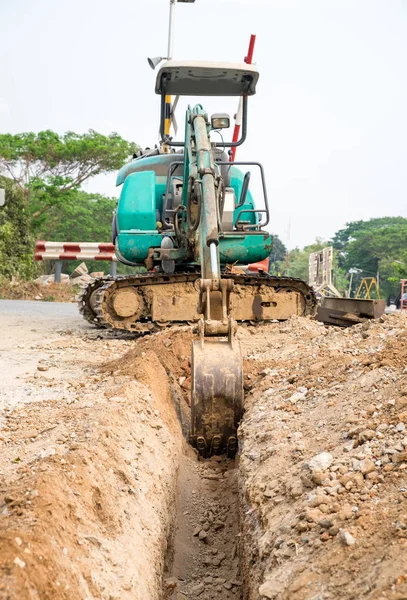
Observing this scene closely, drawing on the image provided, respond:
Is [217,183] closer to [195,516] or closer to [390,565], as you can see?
[195,516]

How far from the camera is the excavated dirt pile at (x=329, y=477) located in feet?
8.38

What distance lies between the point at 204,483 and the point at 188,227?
9.30 feet

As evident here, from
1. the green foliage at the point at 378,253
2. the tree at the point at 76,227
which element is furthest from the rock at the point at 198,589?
the green foliage at the point at 378,253

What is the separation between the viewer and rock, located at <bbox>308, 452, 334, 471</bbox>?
11.3 feet

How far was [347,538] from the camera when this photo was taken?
264 cm

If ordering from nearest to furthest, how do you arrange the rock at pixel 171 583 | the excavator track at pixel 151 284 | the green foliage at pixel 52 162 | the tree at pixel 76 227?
the rock at pixel 171 583, the excavator track at pixel 151 284, the green foliage at pixel 52 162, the tree at pixel 76 227

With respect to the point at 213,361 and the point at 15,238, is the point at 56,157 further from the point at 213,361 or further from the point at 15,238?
the point at 213,361

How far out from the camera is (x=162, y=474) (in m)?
4.43

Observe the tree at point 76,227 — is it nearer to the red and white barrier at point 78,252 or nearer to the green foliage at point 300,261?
the red and white barrier at point 78,252

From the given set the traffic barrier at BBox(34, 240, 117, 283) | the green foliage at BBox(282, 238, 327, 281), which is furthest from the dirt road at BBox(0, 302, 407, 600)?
the green foliage at BBox(282, 238, 327, 281)

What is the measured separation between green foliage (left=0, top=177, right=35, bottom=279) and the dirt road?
15.2m

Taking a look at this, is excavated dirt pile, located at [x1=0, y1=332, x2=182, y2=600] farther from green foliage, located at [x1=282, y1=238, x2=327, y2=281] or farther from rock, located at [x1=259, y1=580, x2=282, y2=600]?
green foliage, located at [x1=282, y1=238, x2=327, y2=281]

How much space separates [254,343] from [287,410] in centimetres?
315

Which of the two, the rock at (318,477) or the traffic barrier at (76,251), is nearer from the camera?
the rock at (318,477)
